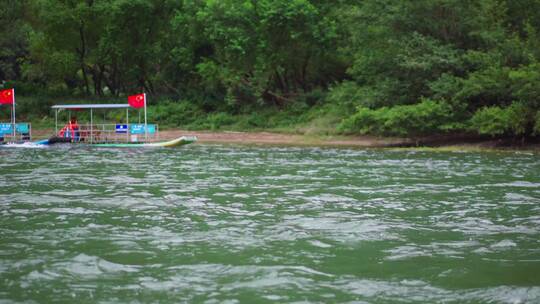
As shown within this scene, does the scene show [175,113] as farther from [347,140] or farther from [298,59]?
[347,140]

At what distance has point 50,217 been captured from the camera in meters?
13.2

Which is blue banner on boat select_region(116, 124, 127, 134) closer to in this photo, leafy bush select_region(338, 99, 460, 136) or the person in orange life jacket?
the person in orange life jacket

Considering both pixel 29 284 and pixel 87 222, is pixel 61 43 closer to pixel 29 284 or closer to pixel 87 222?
pixel 87 222

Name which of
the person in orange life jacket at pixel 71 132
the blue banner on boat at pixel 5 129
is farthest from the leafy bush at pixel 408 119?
the blue banner on boat at pixel 5 129

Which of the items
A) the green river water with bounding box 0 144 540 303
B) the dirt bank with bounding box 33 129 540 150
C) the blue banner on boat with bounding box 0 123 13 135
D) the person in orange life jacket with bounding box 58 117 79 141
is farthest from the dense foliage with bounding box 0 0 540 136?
the green river water with bounding box 0 144 540 303

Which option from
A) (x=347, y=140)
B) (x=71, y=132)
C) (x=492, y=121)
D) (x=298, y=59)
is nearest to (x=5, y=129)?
(x=71, y=132)

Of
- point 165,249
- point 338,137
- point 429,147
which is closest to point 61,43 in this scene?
point 338,137

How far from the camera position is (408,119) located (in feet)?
122

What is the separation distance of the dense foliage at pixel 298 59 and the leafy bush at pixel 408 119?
78 millimetres

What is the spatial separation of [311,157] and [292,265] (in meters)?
21.1

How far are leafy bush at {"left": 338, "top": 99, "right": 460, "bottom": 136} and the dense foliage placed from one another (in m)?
0.08

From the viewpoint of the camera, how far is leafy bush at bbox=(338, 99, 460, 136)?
36781mm

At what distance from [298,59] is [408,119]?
52.0 feet

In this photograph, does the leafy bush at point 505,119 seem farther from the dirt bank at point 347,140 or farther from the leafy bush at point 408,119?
the leafy bush at point 408,119
